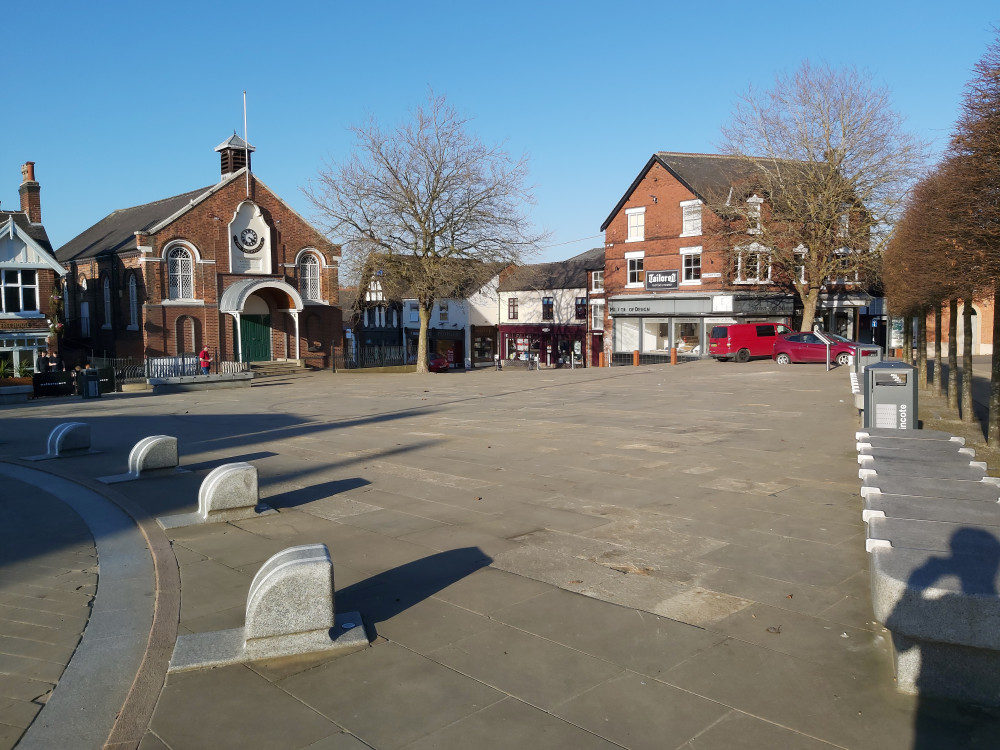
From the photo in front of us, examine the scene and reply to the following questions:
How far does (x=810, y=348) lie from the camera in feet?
104

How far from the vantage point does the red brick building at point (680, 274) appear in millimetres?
42750

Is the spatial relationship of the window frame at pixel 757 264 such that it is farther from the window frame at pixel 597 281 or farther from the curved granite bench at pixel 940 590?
the curved granite bench at pixel 940 590

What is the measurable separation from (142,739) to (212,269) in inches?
1523

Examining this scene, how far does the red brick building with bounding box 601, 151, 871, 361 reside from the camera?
42750 millimetres

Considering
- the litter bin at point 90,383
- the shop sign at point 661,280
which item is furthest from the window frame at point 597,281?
the litter bin at point 90,383

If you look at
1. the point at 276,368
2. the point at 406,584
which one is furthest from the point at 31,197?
the point at 406,584

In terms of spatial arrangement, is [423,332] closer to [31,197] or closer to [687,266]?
[687,266]

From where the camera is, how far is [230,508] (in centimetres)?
897

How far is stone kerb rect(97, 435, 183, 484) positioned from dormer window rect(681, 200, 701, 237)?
36.9m

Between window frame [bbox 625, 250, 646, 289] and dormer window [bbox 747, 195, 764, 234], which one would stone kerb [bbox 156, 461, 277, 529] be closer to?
dormer window [bbox 747, 195, 764, 234]

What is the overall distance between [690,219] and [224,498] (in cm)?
3937

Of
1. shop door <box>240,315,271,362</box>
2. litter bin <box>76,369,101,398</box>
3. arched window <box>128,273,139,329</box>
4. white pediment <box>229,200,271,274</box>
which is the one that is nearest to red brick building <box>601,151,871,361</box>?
shop door <box>240,315,271,362</box>

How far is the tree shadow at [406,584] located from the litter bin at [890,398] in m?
7.50

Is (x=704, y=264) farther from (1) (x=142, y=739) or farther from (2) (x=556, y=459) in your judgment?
(1) (x=142, y=739)
